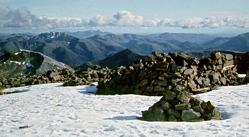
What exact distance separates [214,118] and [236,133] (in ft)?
17.2

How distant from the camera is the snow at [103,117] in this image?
867 inches

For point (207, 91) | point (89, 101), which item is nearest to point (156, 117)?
point (89, 101)

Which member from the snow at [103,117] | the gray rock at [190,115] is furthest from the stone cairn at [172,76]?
the gray rock at [190,115]

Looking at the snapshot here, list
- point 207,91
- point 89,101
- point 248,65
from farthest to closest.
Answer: point 248,65
point 207,91
point 89,101

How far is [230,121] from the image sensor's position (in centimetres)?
2462

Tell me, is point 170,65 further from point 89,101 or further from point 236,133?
point 236,133

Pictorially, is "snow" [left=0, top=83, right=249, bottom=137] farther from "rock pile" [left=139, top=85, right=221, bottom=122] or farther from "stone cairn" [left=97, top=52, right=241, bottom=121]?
"stone cairn" [left=97, top=52, right=241, bottom=121]

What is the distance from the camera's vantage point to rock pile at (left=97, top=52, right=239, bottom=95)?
138 ft

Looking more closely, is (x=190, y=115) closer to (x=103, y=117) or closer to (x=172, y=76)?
(x=103, y=117)

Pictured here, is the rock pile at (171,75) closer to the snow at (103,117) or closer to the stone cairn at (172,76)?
the stone cairn at (172,76)

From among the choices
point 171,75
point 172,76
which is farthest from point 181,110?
point 171,75

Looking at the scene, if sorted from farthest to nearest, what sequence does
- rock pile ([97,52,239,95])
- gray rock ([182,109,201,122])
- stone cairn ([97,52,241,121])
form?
1. rock pile ([97,52,239,95])
2. stone cairn ([97,52,241,121])
3. gray rock ([182,109,201,122])

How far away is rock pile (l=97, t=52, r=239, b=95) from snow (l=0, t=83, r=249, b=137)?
111 inches

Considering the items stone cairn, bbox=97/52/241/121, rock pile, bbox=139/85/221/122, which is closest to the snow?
rock pile, bbox=139/85/221/122
